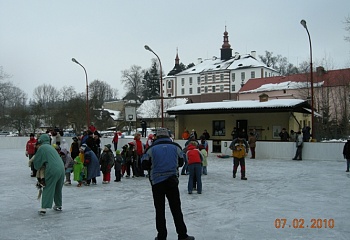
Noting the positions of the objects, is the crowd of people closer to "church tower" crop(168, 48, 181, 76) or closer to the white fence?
the white fence

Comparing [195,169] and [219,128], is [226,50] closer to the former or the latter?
[219,128]

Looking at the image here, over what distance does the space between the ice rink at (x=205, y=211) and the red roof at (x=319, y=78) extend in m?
35.7

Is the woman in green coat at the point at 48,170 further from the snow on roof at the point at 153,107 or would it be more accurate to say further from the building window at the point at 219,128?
the snow on roof at the point at 153,107

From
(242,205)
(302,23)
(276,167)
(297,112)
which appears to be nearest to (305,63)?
(297,112)

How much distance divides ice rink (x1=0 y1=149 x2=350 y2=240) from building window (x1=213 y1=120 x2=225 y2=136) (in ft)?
51.8

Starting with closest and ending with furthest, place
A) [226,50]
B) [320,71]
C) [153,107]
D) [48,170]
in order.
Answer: [48,170]
[320,71]
[153,107]
[226,50]

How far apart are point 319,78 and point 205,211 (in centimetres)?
4913

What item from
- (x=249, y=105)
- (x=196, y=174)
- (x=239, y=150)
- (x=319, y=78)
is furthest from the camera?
(x=319, y=78)

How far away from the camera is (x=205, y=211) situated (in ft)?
28.0

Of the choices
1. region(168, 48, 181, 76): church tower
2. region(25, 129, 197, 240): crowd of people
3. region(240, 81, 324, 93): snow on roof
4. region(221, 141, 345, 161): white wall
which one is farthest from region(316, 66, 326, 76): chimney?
region(168, 48, 181, 76): church tower

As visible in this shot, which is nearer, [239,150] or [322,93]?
[239,150]

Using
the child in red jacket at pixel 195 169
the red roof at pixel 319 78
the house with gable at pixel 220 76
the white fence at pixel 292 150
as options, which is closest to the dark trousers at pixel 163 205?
the child in red jacket at pixel 195 169
